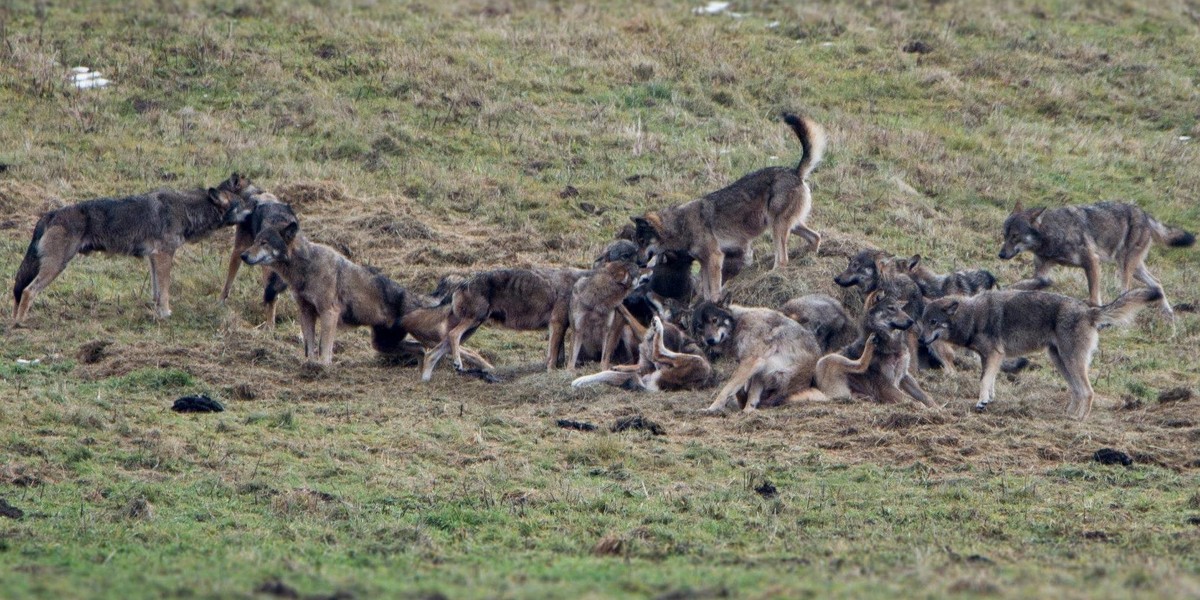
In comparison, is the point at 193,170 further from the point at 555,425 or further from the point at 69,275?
the point at 555,425

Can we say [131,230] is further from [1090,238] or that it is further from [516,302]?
[1090,238]

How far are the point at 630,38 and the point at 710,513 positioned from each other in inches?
836

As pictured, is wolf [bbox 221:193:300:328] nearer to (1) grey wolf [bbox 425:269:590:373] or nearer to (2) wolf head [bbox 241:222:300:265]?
(2) wolf head [bbox 241:222:300:265]

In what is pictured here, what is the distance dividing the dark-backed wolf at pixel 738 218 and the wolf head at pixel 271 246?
162 inches

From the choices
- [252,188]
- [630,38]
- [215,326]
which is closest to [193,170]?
[252,188]

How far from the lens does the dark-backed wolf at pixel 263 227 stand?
1686cm

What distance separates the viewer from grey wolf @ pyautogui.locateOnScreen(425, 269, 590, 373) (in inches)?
637

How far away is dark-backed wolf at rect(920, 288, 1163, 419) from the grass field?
411 mm

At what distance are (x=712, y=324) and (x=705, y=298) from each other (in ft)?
8.69

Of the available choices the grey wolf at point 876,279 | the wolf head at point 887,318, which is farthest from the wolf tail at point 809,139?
the wolf head at point 887,318

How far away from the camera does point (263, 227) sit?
16656mm

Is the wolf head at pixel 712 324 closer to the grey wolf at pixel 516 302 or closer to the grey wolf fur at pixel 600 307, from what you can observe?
the grey wolf fur at pixel 600 307

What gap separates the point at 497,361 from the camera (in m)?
16.8

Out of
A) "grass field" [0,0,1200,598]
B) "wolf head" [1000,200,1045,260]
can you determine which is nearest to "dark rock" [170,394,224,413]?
"grass field" [0,0,1200,598]
